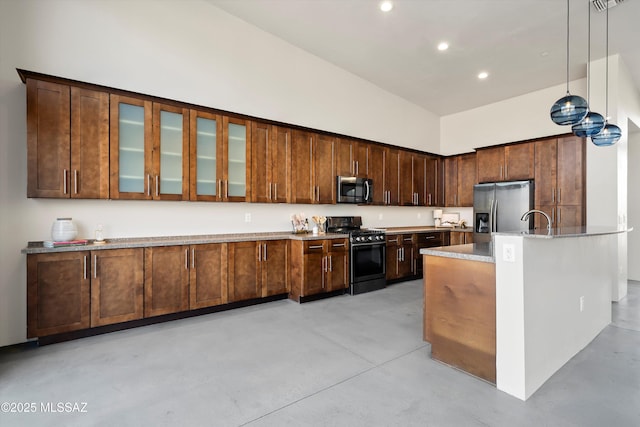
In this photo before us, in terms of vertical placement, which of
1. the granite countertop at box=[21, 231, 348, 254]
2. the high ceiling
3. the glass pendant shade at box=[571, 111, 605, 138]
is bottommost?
the granite countertop at box=[21, 231, 348, 254]

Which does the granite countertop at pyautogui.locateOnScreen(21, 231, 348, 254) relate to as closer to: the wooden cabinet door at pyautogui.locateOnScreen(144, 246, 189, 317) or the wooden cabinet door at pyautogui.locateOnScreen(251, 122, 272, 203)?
the wooden cabinet door at pyautogui.locateOnScreen(144, 246, 189, 317)

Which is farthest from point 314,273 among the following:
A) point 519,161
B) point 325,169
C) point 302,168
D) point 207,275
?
point 519,161

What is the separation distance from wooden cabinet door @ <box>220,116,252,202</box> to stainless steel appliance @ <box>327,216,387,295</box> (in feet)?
5.24

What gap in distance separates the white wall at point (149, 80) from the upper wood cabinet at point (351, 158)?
39 centimetres

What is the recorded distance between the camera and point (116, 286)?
124 inches

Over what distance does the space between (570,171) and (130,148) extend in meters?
6.61

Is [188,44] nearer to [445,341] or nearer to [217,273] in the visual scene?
[217,273]

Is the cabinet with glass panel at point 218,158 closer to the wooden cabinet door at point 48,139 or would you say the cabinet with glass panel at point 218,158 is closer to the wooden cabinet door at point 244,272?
the wooden cabinet door at point 244,272

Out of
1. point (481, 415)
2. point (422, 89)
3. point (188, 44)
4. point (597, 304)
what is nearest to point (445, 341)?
point (481, 415)

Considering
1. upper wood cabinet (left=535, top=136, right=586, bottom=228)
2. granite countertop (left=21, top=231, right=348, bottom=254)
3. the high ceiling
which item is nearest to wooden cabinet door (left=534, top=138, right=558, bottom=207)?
upper wood cabinet (left=535, top=136, right=586, bottom=228)

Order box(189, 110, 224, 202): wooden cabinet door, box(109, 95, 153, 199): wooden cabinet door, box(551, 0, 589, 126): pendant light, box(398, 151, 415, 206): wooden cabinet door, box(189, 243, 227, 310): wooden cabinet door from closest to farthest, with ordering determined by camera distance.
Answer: box(551, 0, 589, 126): pendant light
box(109, 95, 153, 199): wooden cabinet door
box(189, 243, 227, 310): wooden cabinet door
box(189, 110, 224, 202): wooden cabinet door
box(398, 151, 415, 206): wooden cabinet door

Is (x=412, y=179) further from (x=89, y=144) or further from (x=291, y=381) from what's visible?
(x=89, y=144)

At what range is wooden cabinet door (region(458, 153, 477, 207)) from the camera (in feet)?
22.1

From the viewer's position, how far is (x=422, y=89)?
245 inches
